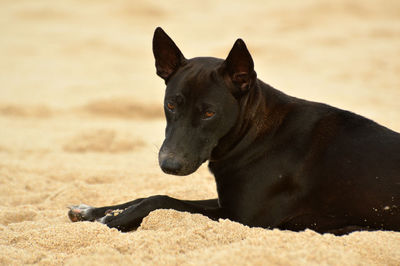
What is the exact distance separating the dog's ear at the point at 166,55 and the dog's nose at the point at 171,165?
2.88ft

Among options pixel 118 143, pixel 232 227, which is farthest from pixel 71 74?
pixel 232 227

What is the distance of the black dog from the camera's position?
3.66m

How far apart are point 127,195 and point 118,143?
2.55 m

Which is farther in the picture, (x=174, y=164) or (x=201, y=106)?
(x=201, y=106)

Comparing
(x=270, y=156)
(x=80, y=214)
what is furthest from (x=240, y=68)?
(x=80, y=214)

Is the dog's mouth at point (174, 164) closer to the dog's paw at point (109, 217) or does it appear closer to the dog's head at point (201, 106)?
the dog's head at point (201, 106)

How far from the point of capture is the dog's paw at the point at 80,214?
4312mm

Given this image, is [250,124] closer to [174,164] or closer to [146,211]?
[174,164]

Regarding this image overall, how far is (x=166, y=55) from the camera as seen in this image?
4281 millimetres

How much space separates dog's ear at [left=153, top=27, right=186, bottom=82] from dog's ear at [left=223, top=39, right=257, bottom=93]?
17.8 inches

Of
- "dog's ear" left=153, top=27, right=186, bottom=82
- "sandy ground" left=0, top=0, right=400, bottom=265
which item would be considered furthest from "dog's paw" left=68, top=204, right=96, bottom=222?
"dog's ear" left=153, top=27, right=186, bottom=82

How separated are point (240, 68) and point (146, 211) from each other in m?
1.31

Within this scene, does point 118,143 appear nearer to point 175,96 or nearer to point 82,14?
point 175,96

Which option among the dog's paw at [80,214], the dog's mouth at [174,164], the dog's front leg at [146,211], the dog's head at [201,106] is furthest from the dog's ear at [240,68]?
the dog's paw at [80,214]
